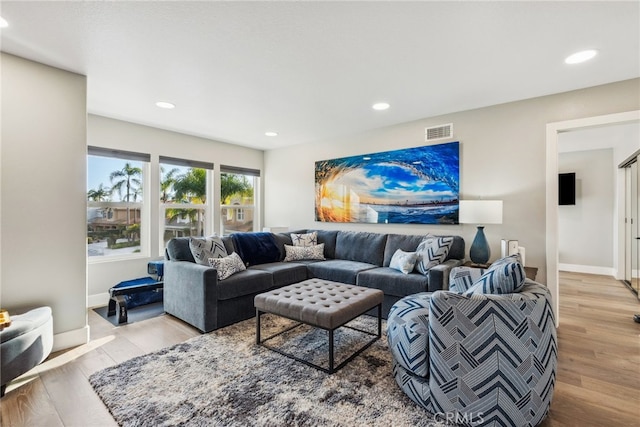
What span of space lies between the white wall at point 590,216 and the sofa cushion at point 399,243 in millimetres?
4043

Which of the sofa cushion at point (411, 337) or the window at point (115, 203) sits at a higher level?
the window at point (115, 203)

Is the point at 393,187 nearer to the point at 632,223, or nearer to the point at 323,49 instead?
the point at 323,49

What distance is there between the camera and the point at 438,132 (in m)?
3.66

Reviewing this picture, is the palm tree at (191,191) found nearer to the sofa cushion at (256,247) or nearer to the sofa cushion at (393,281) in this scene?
the sofa cushion at (256,247)

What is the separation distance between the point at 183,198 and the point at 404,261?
3408 millimetres

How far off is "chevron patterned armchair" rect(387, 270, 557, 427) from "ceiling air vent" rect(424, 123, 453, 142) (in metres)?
2.41

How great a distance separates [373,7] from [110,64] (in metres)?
2.12

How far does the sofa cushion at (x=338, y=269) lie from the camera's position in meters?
3.50

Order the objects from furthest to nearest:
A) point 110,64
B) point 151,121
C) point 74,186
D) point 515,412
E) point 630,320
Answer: point 151,121 < point 630,320 < point 74,186 < point 110,64 < point 515,412

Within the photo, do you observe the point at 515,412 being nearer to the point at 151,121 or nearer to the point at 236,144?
the point at 151,121

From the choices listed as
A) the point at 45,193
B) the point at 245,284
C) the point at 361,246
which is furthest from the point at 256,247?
the point at 45,193

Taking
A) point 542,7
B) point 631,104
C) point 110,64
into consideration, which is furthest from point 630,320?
point 110,64

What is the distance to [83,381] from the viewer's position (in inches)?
79.9

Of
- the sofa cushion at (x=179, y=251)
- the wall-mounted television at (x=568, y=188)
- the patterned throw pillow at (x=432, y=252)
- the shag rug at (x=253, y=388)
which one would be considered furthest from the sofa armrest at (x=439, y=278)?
the wall-mounted television at (x=568, y=188)
